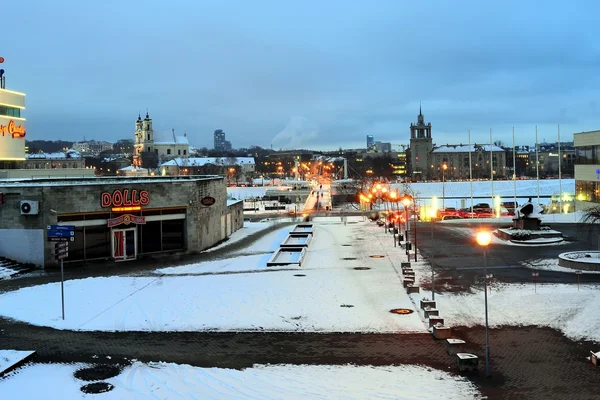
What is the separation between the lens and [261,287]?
25.5 meters

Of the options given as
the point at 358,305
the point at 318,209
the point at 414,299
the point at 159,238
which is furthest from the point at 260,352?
the point at 318,209

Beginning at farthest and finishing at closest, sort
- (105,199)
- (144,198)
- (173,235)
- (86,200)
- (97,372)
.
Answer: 1. (173,235)
2. (144,198)
3. (105,199)
4. (86,200)
5. (97,372)

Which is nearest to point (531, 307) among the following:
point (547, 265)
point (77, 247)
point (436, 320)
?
point (436, 320)

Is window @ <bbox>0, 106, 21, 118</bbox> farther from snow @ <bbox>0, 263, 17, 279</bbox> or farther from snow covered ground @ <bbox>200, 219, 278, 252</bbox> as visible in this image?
snow @ <bbox>0, 263, 17, 279</bbox>

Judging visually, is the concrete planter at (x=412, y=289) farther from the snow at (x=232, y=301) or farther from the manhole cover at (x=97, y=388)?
the manhole cover at (x=97, y=388)

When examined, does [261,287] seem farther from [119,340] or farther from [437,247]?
[437,247]

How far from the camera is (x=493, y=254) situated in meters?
34.5

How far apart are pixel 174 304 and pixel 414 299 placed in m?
10.0

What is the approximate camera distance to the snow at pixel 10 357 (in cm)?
1502

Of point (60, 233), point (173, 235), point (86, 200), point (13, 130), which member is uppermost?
point (13, 130)

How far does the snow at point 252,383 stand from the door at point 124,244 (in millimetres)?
19037

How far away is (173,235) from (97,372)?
22.2 meters

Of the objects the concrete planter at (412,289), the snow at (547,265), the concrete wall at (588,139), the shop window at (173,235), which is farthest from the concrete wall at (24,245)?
the concrete wall at (588,139)

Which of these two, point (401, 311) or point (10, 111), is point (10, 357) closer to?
point (401, 311)
